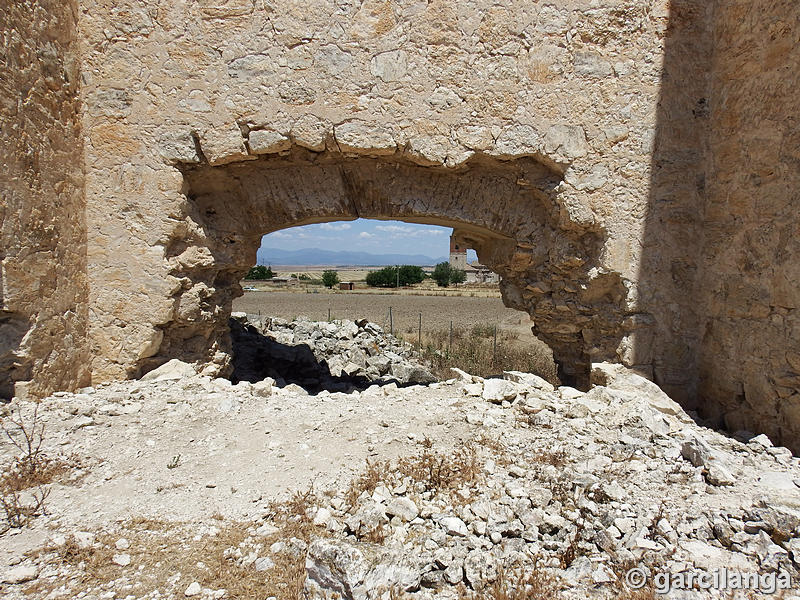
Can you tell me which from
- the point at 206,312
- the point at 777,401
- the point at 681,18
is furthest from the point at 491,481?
the point at 681,18

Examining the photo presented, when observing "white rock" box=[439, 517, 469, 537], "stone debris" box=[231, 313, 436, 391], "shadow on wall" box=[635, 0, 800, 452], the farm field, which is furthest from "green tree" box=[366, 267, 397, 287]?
"white rock" box=[439, 517, 469, 537]

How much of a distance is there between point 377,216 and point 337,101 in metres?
1.13

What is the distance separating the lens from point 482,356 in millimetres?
8992

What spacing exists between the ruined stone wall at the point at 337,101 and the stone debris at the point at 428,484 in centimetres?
110

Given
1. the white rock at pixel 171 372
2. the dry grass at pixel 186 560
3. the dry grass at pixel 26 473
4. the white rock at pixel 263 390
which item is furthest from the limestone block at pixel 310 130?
the dry grass at pixel 186 560

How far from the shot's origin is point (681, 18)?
12.1ft

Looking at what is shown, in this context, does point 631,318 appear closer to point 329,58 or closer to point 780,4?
point 780,4

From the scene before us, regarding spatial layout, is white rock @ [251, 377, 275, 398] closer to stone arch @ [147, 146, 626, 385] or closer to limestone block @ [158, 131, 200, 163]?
stone arch @ [147, 146, 626, 385]

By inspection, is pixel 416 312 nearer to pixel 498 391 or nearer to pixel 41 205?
pixel 498 391

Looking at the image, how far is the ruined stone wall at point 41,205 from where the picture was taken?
2.95m

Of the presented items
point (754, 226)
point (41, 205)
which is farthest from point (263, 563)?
point (754, 226)

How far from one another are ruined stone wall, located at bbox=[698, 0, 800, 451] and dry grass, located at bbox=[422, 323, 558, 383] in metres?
3.18

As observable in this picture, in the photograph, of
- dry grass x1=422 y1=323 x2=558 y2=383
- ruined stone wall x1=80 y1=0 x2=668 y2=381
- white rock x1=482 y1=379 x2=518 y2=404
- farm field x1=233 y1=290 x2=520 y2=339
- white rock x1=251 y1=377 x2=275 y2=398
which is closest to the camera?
white rock x1=482 y1=379 x2=518 y2=404

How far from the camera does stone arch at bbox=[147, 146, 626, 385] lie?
392cm
